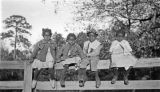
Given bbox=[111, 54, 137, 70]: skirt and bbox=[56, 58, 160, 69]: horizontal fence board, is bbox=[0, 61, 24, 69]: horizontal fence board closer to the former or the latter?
bbox=[56, 58, 160, 69]: horizontal fence board

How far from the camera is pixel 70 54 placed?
769 centimetres

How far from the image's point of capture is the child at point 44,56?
7.69 m

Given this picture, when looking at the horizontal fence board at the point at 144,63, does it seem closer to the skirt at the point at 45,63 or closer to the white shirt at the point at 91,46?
the white shirt at the point at 91,46

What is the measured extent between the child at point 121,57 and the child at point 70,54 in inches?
29.9

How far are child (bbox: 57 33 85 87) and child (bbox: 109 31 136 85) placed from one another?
29.9 inches

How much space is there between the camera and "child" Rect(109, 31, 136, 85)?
7.41 meters

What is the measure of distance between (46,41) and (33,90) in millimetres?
1281

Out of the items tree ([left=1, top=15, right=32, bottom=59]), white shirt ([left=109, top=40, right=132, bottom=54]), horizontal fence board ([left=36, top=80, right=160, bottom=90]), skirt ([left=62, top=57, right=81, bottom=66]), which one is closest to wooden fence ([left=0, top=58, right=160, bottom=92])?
horizontal fence board ([left=36, top=80, right=160, bottom=90])

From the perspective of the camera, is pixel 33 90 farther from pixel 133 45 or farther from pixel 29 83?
pixel 133 45

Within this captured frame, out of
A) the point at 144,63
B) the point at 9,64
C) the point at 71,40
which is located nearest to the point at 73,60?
the point at 71,40

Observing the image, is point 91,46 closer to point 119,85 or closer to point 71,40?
point 71,40

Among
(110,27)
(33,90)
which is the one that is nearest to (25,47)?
(110,27)

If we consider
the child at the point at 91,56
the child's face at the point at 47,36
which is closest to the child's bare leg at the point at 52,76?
the child at the point at 91,56

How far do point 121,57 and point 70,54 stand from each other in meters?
1.23
